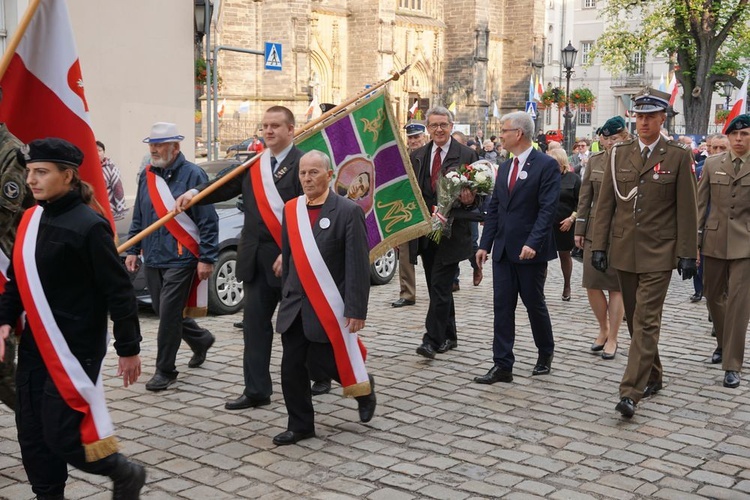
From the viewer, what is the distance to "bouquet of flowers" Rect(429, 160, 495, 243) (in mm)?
8281

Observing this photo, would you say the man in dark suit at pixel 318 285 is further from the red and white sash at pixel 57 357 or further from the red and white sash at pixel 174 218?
the red and white sash at pixel 57 357

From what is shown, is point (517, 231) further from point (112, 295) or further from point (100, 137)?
point (100, 137)

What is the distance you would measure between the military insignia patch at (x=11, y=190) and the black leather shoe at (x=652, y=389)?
14.9 feet

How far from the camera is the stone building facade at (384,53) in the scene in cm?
4106

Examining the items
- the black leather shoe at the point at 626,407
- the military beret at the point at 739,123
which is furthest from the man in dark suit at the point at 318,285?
the military beret at the point at 739,123

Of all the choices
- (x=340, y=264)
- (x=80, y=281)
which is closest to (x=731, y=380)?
(x=340, y=264)

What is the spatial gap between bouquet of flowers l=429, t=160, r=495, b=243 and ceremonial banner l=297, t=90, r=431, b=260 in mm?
383

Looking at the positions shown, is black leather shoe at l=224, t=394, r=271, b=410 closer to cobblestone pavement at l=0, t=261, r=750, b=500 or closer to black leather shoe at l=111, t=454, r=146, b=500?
cobblestone pavement at l=0, t=261, r=750, b=500

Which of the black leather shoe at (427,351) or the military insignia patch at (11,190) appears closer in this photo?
the military insignia patch at (11,190)

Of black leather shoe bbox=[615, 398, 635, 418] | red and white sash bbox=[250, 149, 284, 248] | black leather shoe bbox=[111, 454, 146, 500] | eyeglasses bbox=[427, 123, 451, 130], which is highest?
eyeglasses bbox=[427, 123, 451, 130]

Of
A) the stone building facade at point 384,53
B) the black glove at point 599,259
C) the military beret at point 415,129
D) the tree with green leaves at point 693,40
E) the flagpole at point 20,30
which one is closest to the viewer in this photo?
the flagpole at point 20,30

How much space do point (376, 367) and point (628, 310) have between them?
86.8 inches

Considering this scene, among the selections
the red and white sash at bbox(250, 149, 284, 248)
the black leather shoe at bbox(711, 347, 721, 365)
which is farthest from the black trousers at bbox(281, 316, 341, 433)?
the black leather shoe at bbox(711, 347, 721, 365)

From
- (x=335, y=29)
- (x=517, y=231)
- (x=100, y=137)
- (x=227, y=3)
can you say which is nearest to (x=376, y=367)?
(x=517, y=231)
